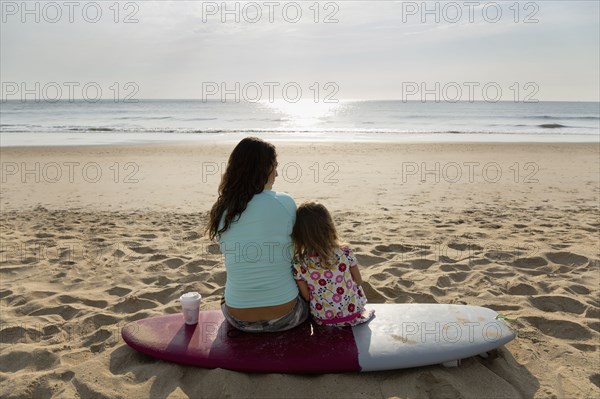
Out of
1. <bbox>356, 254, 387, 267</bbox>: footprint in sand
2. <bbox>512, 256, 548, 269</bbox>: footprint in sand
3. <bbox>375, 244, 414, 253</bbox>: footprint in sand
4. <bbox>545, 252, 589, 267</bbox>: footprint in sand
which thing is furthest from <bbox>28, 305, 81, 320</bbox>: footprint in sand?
<bbox>545, 252, 589, 267</bbox>: footprint in sand

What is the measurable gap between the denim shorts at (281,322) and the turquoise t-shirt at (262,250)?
0.12m

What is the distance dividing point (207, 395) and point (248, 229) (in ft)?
3.29

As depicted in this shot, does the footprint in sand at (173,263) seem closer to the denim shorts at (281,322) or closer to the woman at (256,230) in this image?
the denim shorts at (281,322)

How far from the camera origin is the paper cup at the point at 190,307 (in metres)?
3.54

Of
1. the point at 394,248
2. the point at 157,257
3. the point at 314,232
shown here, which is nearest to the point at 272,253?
the point at 314,232

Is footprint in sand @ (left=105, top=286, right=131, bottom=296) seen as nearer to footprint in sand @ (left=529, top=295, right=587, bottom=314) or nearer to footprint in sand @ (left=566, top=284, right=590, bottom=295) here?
footprint in sand @ (left=529, top=295, right=587, bottom=314)

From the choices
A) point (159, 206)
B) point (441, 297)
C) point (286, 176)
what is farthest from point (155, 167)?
point (441, 297)

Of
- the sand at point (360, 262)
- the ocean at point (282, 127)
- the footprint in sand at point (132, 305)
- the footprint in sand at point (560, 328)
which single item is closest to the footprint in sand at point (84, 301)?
the sand at point (360, 262)

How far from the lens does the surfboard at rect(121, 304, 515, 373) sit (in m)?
3.08

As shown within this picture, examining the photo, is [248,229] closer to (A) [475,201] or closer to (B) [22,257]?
(B) [22,257]

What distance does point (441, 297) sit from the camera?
4.38 metres

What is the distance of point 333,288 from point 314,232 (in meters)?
0.46

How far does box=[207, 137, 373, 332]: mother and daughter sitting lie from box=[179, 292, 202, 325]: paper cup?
0.31m

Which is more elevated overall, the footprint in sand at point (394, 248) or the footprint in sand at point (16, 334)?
the footprint in sand at point (394, 248)
